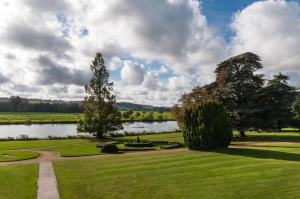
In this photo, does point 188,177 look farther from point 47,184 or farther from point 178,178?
point 47,184

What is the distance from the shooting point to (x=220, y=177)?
17625mm

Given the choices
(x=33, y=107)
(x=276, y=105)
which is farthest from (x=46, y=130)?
(x=33, y=107)

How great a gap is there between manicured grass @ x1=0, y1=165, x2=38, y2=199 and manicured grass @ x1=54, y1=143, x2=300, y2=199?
151 cm

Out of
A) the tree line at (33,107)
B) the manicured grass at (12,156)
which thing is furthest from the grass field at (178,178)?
the tree line at (33,107)

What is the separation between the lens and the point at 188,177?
17922 mm

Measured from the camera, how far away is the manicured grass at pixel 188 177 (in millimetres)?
14906

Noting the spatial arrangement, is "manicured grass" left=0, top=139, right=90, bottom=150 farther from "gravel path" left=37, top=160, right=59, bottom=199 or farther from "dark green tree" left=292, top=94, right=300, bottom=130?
"dark green tree" left=292, top=94, right=300, bottom=130

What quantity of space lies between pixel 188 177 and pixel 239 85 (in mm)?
31912

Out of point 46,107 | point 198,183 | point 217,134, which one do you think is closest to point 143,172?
point 198,183

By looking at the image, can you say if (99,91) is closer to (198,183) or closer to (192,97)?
(192,97)

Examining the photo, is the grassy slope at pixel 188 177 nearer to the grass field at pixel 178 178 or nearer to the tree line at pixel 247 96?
the grass field at pixel 178 178

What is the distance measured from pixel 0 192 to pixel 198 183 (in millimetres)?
10065

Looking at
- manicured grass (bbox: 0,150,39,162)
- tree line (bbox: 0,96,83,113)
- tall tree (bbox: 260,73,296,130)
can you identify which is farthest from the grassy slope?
tree line (bbox: 0,96,83,113)

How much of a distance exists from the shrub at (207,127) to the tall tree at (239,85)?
1519 cm
